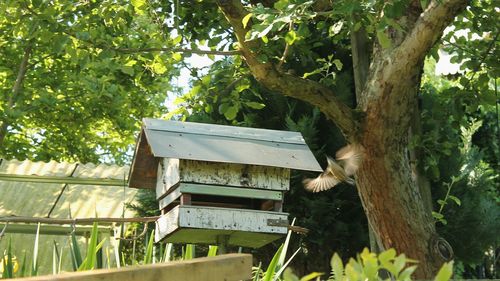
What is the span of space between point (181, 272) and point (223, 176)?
8.77 ft

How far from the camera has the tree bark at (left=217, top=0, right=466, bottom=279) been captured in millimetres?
5172

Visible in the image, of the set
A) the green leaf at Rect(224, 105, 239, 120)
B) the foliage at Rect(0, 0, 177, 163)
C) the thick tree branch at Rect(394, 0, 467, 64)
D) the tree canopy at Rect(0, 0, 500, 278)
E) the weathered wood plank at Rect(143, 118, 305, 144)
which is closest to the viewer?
the weathered wood plank at Rect(143, 118, 305, 144)

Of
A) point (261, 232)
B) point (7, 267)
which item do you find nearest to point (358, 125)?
point (261, 232)

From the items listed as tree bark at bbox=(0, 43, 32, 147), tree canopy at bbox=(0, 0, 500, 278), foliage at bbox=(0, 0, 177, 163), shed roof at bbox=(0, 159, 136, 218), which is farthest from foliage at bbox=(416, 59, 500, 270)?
tree bark at bbox=(0, 43, 32, 147)

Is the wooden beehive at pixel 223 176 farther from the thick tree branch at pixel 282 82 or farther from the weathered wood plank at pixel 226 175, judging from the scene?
the thick tree branch at pixel 282 82

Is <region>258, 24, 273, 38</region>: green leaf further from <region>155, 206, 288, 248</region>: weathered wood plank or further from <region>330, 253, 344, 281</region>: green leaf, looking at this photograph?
<region>330, 253, 344, 281</region>: green leaf

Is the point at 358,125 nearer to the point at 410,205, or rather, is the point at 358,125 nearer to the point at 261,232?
the point at 410,205

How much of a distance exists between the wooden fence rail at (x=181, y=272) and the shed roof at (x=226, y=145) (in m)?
2.37

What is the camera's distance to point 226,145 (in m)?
4.74

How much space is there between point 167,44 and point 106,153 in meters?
10.2

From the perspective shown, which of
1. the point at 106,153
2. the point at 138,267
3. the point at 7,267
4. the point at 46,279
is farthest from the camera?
the point at 106,153

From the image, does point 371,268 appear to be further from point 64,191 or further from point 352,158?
point 64,191

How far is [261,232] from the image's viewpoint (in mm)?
4637

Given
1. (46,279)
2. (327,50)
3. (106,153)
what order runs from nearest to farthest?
(46,279), (327,50), (106,153)
